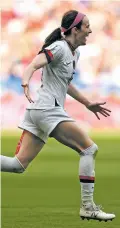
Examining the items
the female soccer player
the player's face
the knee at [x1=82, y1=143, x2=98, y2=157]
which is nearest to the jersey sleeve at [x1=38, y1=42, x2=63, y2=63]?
the female soccer player

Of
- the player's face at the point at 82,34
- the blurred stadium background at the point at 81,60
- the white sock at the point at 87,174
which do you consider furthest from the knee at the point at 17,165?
the blurred stadium background at the point at 81,60

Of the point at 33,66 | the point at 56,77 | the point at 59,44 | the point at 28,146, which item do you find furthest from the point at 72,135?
the point at 59,44

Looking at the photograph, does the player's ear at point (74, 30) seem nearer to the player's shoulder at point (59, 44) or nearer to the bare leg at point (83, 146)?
the player's shoulder at point (59, 44)

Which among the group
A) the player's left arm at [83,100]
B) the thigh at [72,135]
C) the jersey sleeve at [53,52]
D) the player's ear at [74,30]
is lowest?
the thigh at [72,135]

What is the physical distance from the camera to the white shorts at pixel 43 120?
7609mm

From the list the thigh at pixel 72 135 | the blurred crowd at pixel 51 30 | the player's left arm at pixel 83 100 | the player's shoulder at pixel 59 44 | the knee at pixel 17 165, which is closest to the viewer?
the thigh at pixel 72 135

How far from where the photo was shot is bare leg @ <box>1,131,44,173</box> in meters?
7.71

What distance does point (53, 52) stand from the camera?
25.0 feet

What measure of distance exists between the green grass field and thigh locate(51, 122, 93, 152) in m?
0.68

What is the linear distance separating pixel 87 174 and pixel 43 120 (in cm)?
59

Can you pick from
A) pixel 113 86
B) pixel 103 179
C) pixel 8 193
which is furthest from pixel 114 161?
pixel 113 86

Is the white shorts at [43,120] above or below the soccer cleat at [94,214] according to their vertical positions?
above

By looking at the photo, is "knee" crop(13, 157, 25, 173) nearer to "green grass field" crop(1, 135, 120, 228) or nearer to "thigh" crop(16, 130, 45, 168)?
"thigh" crop(16, 130, 45, 168)

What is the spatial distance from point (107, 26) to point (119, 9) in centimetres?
86
